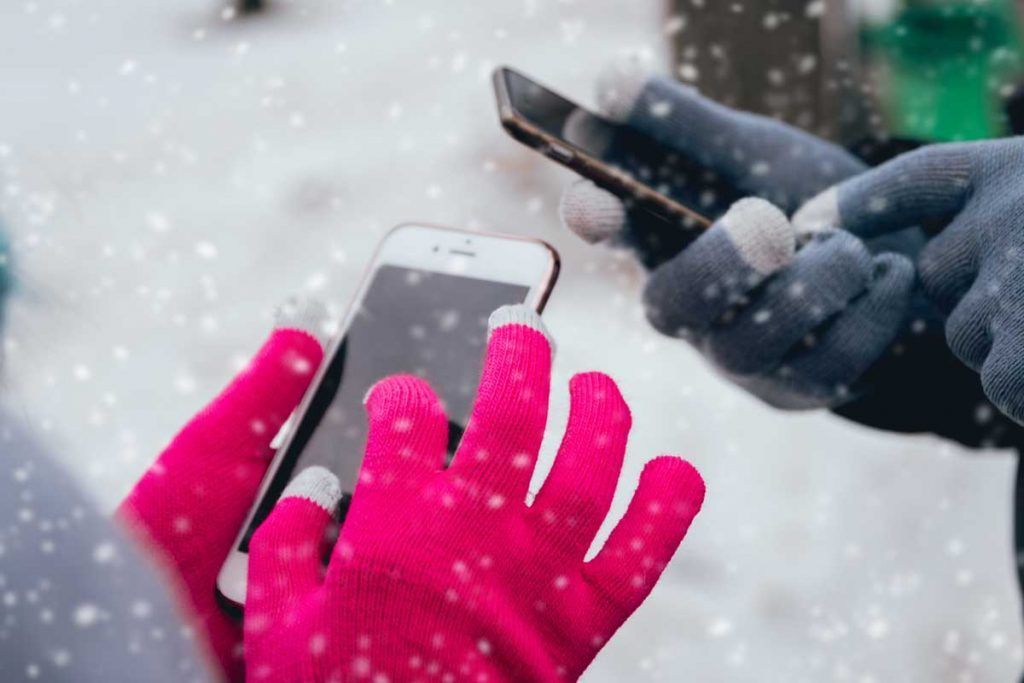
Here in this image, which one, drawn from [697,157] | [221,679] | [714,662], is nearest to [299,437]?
[221,679]

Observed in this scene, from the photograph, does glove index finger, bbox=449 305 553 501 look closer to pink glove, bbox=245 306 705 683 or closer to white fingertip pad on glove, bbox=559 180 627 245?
pink glove, bbox=245 306 705 683

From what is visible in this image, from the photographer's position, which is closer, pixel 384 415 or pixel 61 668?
pixel 61 668

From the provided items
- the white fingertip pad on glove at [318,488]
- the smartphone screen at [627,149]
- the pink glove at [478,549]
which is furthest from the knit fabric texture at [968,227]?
the white fingertip pad on glove at [318,488]

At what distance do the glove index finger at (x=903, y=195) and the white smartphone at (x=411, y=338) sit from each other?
0.25 m

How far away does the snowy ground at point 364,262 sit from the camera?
3.56 ft

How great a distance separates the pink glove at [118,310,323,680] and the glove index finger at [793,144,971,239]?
495 mm

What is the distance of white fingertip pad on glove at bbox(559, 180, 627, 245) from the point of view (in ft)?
2.17

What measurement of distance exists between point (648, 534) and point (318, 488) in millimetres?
262

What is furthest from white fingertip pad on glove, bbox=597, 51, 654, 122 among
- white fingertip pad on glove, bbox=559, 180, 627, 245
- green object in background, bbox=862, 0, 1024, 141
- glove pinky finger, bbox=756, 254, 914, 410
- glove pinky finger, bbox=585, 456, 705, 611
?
green object in background, bbox=862, 0, 1024, 141

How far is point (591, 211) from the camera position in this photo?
2.16 ft

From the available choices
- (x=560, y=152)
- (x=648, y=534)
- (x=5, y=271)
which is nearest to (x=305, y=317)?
(x=560, y=152)

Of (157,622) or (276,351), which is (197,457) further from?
(157,622)

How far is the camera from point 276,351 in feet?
2.36

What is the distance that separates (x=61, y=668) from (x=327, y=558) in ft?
0.69
